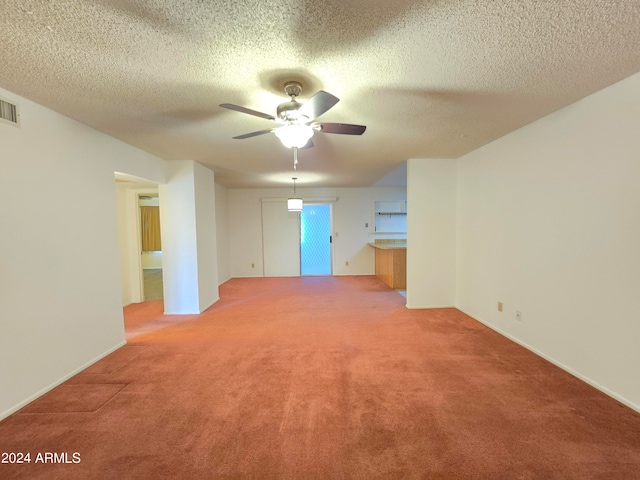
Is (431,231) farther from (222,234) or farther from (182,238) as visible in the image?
(222,234)

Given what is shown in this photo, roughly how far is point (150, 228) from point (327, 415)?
7.98 meters

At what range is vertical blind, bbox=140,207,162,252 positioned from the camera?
7773mm

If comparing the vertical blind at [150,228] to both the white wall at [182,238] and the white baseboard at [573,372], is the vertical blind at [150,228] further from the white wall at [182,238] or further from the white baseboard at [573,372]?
the white baseboard at [573,372]

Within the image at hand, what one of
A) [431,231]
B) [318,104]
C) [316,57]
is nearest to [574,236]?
[431,231]

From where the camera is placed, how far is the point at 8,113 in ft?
6.23

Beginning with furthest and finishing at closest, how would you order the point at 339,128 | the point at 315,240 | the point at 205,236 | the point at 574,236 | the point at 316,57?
the point at 315,240 < the point at 205,236 < the point at 574,236 < the point at 339,128 < the point at 316,57

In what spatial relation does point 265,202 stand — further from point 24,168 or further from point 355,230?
point 24,168

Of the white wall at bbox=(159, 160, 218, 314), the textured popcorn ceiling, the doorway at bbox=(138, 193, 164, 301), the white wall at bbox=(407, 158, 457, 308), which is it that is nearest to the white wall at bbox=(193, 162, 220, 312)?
the white wall at bbox=(159, 160, 218, 314)

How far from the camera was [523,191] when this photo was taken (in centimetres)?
280

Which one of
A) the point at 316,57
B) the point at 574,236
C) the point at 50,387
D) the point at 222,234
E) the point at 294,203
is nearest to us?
the point at 316,57

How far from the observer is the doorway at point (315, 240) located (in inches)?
285

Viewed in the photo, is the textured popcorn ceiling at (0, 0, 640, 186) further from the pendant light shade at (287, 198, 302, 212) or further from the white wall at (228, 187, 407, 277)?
the white wall at (228, 187, 407, 277)

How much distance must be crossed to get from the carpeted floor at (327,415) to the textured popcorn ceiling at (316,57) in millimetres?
2275

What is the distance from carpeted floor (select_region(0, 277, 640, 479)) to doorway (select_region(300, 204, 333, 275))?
4.17 m
